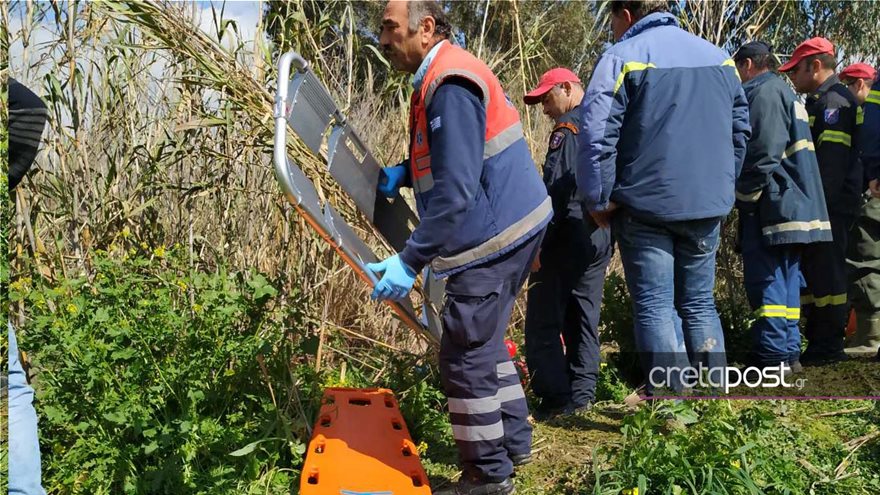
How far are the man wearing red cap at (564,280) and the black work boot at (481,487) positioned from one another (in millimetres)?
1031

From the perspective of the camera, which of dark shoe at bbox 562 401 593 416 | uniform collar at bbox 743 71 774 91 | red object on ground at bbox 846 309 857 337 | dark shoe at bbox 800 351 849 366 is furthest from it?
red object on ground at bbox 846 309 857 337

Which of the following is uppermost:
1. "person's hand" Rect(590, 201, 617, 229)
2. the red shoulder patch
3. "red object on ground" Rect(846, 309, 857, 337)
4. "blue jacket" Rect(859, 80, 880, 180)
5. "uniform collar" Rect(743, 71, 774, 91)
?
the red shoulder patch

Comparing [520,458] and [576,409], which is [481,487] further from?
[576,409]

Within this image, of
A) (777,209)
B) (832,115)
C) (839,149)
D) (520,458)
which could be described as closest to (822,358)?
(777,209)

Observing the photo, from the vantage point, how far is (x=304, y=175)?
2869 millimetres

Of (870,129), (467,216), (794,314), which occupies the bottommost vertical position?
(794,314)

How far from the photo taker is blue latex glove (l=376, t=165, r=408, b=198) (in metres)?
3.35

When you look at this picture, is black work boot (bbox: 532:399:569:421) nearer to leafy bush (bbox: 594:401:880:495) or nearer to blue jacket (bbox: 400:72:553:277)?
leafy bush (bbox: 594:401:880:495)

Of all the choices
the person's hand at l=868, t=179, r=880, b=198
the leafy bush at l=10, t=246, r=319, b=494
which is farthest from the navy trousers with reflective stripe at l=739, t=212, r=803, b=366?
the leafy bush at l=10, t=246, r=319, b=494

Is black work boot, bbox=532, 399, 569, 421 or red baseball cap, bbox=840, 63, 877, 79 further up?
red baseball cap, bbox=840, 63, 877, 79

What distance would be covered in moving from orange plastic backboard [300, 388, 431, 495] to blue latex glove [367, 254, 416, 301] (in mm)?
601

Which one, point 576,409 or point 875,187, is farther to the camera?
point 875,187

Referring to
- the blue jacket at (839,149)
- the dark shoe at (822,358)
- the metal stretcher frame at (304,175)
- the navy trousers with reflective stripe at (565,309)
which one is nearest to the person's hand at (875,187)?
the blue jacket at (839,149)

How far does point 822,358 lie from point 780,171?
4.05 ft
